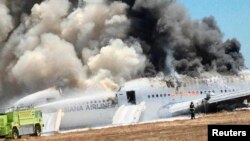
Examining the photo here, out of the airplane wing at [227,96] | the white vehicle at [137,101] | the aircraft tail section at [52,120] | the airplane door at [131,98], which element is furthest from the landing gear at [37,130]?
the airplane wing at [227,96]

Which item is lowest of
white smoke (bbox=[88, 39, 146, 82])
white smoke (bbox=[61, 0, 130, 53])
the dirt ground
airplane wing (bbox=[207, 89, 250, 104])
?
the dirt ground

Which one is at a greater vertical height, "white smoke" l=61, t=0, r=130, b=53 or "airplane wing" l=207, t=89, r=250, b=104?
"white smoke" l=61, t=0, r=130, b=53

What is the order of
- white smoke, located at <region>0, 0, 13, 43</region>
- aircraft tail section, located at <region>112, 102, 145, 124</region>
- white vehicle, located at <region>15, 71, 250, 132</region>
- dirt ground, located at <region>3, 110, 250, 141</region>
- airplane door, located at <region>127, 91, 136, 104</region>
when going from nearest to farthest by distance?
dirt ground, located at <region>3, 110, 250, 141</region>, white vehicle, located at <region>15, 71, 250, 132</region>, aircraft tail section, located at <region>112, 102, 145, 124</region>, airplane door, located at <region>127, 91, 136, 104</region>, white smoke, located at <region>0, 0, 13, 43</region>

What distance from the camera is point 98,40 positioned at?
99438mm

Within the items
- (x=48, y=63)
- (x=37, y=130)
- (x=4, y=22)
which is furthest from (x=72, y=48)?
(x=37, y=130)

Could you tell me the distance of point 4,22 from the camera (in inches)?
4126

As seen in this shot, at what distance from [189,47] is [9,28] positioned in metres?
31.9

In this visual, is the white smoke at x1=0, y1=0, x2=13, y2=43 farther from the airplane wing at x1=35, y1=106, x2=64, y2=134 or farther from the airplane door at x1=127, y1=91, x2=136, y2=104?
the airplane door at x1=127, y1=91, x2=136, y2=104

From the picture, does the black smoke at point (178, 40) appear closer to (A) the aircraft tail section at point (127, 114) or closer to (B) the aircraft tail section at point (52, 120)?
(A) the aircraft tail section at point (127, 114)

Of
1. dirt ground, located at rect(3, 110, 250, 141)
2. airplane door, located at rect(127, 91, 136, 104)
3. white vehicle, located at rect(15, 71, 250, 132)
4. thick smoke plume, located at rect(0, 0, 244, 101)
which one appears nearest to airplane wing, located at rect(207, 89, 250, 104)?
white vehicle, located at rect(15, 71, 250, 132)

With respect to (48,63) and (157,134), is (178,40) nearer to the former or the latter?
(48,63)

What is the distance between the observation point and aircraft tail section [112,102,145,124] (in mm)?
83062

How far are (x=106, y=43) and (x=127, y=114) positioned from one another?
53.1 feet

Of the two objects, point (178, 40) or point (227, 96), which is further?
point (178, 40)
